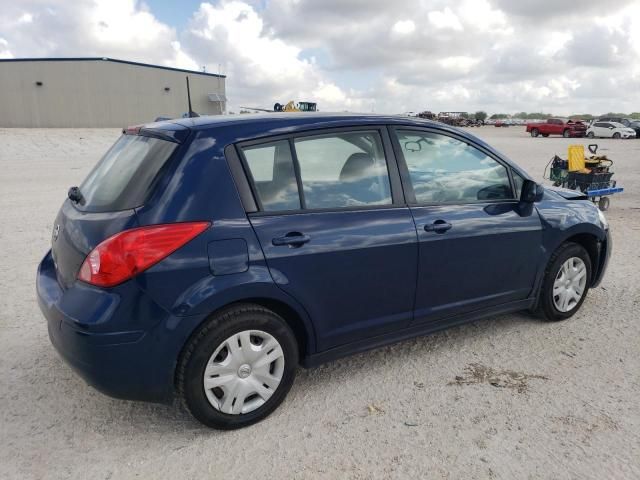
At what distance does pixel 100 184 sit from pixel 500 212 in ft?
8.63

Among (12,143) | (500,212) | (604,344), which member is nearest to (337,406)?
(500,212)

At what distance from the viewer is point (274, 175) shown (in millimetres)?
2898

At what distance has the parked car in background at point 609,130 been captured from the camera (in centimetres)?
3759

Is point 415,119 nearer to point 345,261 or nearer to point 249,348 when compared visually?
point 345,261

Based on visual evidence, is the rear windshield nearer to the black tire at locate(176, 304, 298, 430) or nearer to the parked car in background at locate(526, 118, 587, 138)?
the black tire at locate(176, 304, 298, 430)

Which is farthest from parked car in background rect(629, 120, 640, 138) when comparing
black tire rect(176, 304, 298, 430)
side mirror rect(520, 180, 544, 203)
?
black tire rect(176, 304, 298, 430)

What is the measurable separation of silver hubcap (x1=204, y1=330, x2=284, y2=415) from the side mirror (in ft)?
6.87

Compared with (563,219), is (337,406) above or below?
below

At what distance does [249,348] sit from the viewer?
278cm

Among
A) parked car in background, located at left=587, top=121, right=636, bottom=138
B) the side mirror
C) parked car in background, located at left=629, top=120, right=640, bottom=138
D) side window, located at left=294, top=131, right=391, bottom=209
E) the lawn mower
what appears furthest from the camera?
parked car in background, located at left=629, top=120, right=640, bottom=138

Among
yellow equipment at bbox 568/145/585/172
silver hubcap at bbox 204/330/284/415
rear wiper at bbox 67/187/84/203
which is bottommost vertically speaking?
silver hubcap at bbox 204/330/284/415

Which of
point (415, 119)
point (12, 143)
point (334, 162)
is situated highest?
point (415, 119)

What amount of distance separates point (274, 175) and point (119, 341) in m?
1.17

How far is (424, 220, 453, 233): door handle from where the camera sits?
3.28 m
